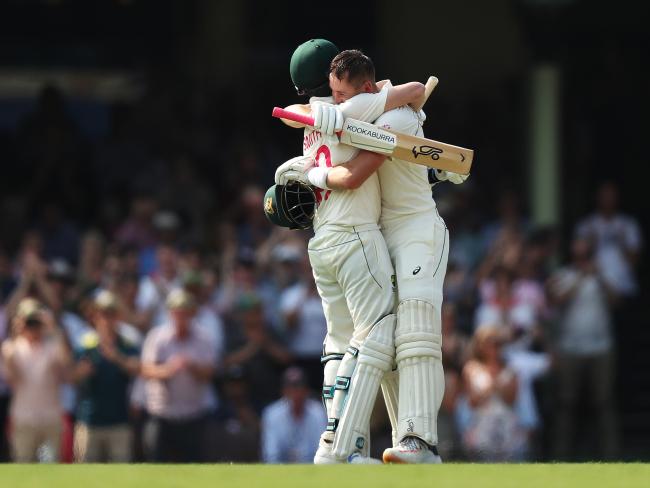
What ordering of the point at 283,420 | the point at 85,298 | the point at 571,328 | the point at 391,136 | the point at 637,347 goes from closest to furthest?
the point at 391,136 < the point at 283,420 < the point at 85,298 < the point at 571,328 < the point at 637,347

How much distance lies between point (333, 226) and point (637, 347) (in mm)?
9095

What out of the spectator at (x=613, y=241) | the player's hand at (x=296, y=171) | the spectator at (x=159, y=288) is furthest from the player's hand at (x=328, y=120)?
the spectator at (x=613, y=241)

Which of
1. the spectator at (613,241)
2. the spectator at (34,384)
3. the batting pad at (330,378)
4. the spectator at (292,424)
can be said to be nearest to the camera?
the batting pad at (330,378)

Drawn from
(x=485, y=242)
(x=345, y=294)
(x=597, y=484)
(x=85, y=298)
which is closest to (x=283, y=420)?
(x=85, y=298)

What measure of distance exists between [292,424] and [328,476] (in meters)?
6.35

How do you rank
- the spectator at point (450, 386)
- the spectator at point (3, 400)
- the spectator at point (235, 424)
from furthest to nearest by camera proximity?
the spectator at point (3, 400)
the spectator at point (450, 386)
the spectator at point (235, 424)

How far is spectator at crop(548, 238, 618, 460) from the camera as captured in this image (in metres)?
15.7

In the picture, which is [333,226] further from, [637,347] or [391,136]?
[637,347]

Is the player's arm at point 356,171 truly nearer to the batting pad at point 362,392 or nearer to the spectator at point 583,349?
the batting pad at point 362,392

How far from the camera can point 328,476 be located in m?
7.19

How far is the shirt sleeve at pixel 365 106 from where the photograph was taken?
8508 mm

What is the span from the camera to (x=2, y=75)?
62.2 ft

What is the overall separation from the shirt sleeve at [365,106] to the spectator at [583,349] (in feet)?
24.4

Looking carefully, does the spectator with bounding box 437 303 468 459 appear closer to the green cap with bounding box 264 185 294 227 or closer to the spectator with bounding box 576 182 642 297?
the spectator with bounding box 576 182 642 297
